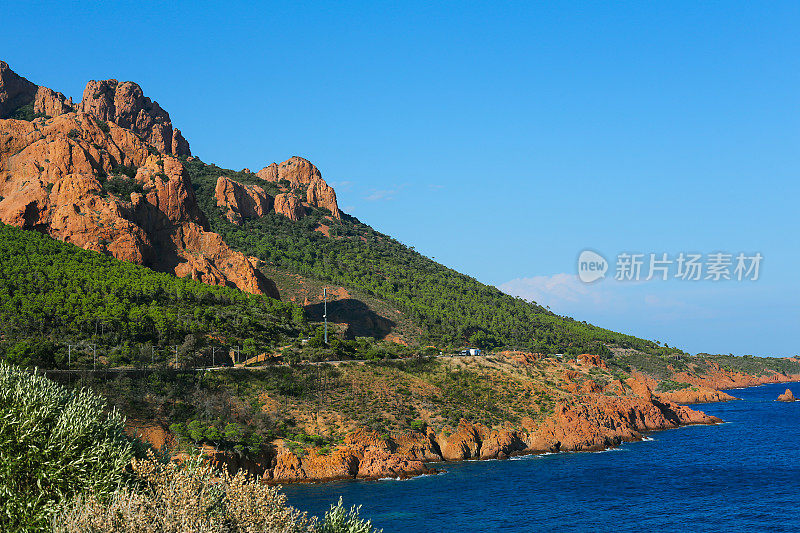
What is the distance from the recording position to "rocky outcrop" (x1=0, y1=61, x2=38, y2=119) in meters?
169

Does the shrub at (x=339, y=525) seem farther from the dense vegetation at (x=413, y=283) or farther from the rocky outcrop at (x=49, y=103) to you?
the rocky outcrop at (x=49, y=103)

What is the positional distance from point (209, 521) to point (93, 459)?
7887 millimetres

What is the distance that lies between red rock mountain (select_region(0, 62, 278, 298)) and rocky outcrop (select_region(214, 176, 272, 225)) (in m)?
33.9

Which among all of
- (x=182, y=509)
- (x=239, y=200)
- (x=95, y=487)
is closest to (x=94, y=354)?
(x=95, y=487)

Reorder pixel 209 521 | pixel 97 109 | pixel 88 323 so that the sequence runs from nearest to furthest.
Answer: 1. pixel 209 521
2. pixel 88 323
3. pixel 97 109

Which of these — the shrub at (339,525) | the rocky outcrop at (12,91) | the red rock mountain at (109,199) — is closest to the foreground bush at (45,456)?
the shrub at (339,525)

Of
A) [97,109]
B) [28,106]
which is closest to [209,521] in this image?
[28,106]

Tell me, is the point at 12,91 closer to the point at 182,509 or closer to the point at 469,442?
the point at 469,442

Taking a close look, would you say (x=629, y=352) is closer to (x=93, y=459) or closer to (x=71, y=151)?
(x=71, y=151)

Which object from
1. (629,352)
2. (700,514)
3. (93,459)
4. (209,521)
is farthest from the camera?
(629,352)

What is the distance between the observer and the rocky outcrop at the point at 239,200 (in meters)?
170

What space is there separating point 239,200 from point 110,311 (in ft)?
309

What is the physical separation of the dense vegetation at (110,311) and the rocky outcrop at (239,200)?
64.1m

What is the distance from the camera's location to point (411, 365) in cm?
9681
